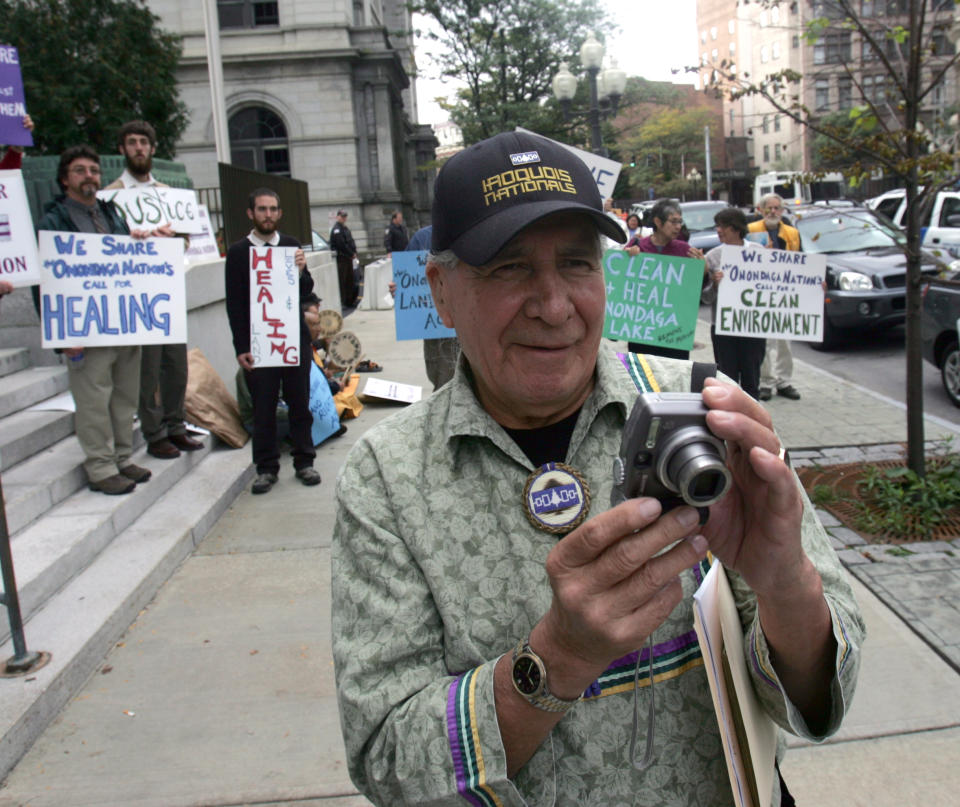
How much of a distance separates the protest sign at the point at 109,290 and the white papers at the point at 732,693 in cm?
460

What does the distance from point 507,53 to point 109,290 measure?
1328 inches

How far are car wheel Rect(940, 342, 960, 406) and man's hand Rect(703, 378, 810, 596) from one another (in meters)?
7.82

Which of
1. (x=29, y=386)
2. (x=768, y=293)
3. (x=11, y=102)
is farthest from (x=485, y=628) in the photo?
(x=768, y=293)

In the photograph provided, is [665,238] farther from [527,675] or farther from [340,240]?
[340,240]

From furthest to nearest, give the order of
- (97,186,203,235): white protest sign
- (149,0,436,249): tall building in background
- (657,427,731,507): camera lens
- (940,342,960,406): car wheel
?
(149,0,436,249): tall building in background
(940,342,960,406): car wheel
(97,186,203,235): white protest sign
(657,427,731,507): camera lens

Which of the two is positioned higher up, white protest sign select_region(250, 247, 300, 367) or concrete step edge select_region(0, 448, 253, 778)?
white protest sign select_region(250, 247, 300, 367)

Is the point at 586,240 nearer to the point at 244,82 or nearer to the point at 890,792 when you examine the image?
the point at 890,792

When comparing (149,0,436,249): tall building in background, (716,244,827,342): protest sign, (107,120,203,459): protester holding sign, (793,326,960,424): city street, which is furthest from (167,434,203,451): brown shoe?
(149,0,436,249): tall building in background

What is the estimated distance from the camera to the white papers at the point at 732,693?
4.37 feet

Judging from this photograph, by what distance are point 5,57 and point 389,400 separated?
4845mm

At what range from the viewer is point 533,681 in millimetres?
1229

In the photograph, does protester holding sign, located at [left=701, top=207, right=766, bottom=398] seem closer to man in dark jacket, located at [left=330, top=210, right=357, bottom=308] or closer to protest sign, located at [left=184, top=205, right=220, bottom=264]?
protest sign, located at [left=184, top=205, right=220, bottom=264]

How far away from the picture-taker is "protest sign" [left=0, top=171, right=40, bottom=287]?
4.58 meters

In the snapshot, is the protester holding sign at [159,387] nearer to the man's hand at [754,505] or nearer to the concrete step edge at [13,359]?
the concrete step edge at [13,359]
